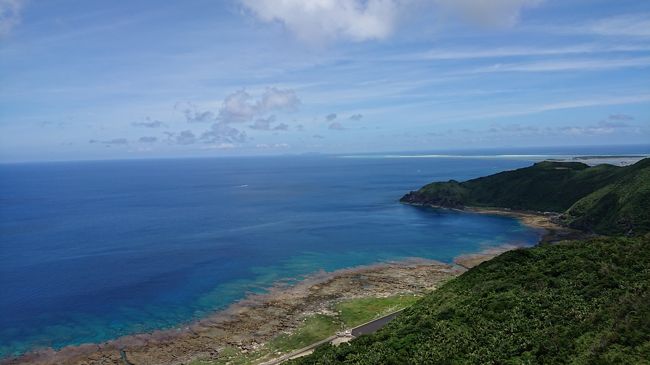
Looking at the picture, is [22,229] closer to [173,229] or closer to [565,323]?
[173,229]

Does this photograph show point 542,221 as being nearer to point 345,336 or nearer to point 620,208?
point 620,208

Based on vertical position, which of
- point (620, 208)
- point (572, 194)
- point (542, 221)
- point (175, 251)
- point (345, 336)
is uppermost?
point (572, 194)

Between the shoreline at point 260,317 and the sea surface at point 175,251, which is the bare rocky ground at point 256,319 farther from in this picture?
the sea surface at point 175,251

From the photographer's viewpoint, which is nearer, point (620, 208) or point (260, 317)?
point (260, 317)

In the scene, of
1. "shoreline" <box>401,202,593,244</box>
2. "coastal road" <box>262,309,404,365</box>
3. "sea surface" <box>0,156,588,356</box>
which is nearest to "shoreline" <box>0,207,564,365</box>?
"sea surface" <box>0,156,588,356</box>

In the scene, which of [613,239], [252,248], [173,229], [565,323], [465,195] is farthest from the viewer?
[465,195]

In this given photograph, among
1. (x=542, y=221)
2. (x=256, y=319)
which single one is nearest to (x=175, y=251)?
(x=256, y=319)

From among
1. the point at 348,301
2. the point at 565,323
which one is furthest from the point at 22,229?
the point at 565,323

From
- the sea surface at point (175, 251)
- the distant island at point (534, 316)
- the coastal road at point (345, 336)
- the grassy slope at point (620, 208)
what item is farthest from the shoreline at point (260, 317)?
the grassy slope at point (620, 208)
